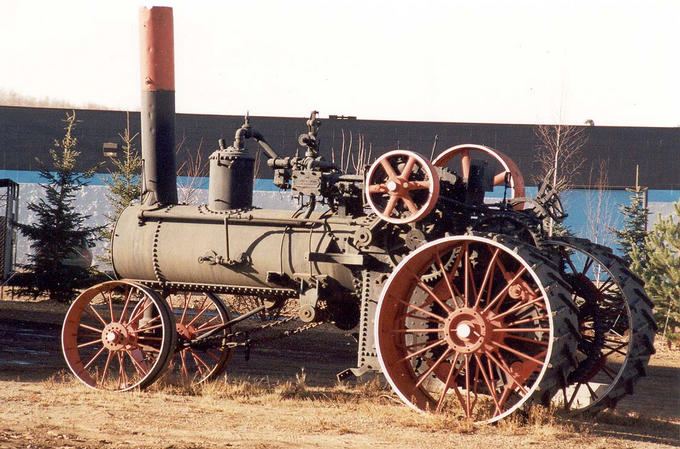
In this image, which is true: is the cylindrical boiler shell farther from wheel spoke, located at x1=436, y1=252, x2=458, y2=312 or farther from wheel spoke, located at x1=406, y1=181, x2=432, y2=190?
wheel spoke, located at x1=436, y1=252, x2=458, y2=312

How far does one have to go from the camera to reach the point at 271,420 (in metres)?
9.85

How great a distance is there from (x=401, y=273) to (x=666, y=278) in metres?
11.0

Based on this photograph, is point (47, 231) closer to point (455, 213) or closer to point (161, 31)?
point (161, 31)

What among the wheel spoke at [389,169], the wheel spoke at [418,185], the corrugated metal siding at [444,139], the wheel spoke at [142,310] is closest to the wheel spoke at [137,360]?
the wheel spoke at [142,310]

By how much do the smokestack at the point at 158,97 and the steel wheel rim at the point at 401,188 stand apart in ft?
12.0

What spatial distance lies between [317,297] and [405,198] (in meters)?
1.77

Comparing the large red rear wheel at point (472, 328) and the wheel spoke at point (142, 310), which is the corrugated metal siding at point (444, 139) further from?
the large red rear wheel at point (472, 328)

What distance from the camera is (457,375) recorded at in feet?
34.7

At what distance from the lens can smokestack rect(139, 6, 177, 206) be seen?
41.9 feet

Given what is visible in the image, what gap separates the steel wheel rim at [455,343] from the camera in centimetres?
965

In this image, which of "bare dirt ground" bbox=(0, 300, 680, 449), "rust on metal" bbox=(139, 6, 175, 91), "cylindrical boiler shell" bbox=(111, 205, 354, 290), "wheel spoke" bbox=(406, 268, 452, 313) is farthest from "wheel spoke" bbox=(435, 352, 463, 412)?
"rust on metal" bbox=(139, 6, 175, 91)

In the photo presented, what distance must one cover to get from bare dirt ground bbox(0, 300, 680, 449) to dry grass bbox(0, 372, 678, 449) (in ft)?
0.04

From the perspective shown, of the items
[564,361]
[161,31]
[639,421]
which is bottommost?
[639,421]

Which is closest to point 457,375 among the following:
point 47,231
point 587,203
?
point 47,231
